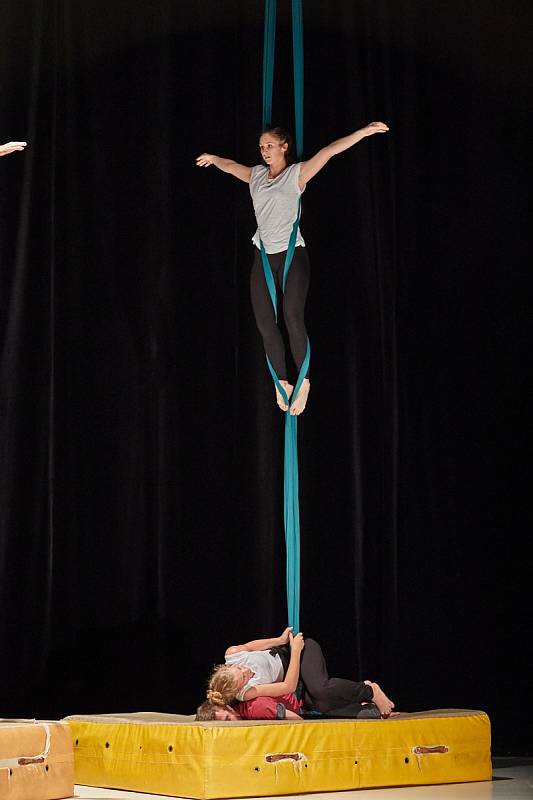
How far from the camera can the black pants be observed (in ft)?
18.7

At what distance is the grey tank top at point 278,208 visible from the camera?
6.13m

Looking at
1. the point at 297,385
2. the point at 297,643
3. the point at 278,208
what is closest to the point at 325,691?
the point at 297,643

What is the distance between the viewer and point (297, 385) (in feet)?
20.1

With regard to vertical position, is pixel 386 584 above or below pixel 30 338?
below

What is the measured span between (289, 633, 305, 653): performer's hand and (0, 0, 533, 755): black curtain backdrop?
988 mm

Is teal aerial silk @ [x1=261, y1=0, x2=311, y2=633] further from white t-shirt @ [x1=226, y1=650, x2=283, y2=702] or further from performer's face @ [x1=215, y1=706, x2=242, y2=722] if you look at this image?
performer's face @ [x1=215, y1=706, x2=242, y2=722]

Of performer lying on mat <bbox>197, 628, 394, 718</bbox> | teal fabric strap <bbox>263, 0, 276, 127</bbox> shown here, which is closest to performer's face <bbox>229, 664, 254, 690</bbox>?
performer lying on mat <bbox>197, 628, 394, 718</bbox>

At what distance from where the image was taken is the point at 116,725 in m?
5.55

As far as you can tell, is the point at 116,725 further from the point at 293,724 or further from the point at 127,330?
the point at 127,330

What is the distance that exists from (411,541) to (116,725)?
203 centimetres

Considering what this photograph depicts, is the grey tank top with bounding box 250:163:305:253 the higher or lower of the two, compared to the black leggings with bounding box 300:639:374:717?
higher

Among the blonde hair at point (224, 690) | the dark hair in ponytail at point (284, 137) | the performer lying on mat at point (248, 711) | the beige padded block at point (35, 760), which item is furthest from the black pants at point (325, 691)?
the dark hair in ponytail at point (284, 137)

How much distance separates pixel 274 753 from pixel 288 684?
41 cm

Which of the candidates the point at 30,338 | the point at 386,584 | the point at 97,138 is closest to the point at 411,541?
the point at 386,584
